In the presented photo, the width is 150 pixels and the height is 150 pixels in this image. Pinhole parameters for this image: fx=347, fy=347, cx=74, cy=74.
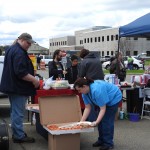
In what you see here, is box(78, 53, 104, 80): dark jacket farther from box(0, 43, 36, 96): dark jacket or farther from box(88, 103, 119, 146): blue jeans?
box(88, 103, 119, 146): blue jeans

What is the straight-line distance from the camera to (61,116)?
18.4ft

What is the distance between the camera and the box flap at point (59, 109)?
5.51 meters

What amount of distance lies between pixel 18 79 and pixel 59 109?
2.80 ft

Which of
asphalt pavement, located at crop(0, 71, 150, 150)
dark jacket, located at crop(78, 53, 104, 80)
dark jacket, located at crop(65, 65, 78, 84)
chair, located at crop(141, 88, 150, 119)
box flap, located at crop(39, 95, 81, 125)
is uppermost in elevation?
dark jacket, located at crop(78, 53, 104, 80)

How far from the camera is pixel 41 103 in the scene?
5520mm

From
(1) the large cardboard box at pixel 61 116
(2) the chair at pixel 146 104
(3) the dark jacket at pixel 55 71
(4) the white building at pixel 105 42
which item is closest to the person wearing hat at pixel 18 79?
(1) the large cardboard box at pixel 61 116

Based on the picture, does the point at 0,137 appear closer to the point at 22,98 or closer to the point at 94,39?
the point at 22,98

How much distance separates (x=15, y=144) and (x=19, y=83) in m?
1.08

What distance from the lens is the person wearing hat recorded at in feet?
18.5

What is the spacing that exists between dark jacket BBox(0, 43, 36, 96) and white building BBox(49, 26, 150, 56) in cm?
6875

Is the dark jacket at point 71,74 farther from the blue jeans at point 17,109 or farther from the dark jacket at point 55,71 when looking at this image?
the blue jeans at point 17,109

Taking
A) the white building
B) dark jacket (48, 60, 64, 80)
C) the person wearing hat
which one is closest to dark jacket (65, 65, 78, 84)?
dark jacket (48, 60, 64, 80)

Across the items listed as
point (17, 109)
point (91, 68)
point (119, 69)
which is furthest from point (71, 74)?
point (17, 109)

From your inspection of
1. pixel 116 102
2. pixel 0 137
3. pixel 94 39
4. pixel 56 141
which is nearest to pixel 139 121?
pixel 116 102
